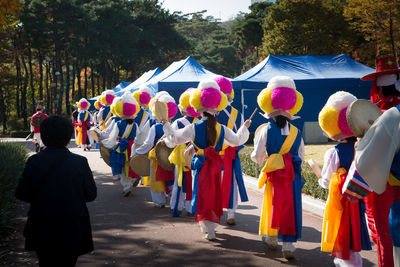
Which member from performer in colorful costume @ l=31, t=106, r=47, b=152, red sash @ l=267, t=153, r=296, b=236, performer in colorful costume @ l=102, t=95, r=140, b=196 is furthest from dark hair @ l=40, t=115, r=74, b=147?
performer in colorful costume @ l=31, t=106, r=47, b=152

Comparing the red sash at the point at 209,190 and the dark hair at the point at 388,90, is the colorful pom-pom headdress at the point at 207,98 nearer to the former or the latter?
the red sash at the point at 209,190

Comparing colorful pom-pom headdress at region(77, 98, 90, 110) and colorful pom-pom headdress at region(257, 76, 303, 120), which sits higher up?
colorful pom-pom headdress at region(77, 98, 90, 110)

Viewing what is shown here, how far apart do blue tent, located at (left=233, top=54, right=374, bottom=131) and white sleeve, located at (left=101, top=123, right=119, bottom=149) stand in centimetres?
991

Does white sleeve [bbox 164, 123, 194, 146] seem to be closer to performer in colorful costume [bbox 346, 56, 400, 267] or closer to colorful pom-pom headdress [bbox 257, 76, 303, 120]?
colorful pom-pom headdress [bbox 257, 76, 303, 120]

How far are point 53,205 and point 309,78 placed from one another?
1713 cm

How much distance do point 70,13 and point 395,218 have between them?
44.1 meters

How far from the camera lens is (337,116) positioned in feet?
14.7

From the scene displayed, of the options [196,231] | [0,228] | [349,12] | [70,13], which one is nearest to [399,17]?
[349,12]

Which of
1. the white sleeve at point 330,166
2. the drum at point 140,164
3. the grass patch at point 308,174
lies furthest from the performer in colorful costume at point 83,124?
the white sleeve at point 330,166

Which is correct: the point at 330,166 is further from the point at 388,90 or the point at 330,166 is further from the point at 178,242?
the point at 178,242

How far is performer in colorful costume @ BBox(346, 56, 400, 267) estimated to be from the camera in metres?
3.02

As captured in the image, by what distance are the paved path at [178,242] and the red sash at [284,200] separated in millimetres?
401

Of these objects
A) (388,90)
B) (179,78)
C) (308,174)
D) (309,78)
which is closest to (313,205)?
(308,174)

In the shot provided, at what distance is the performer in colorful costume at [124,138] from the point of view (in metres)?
9.45
